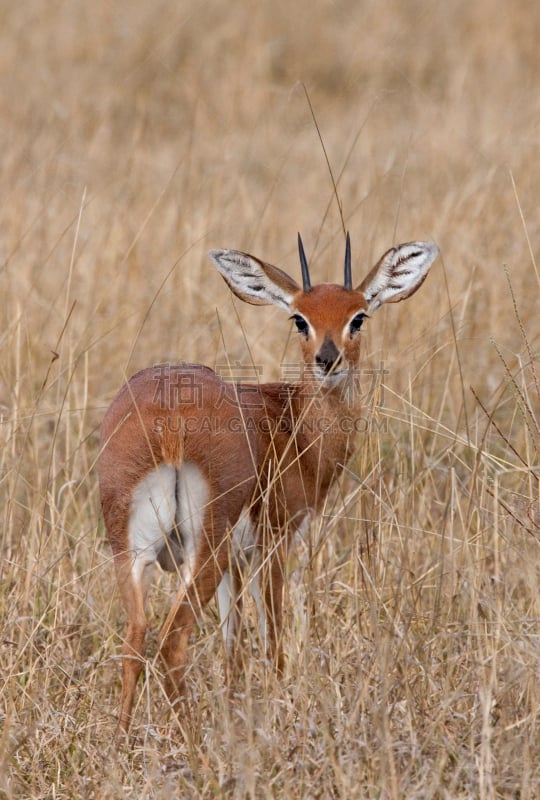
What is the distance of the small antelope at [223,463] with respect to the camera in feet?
12.9

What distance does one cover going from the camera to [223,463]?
13.3 ft

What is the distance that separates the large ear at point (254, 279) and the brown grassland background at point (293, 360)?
1.66 ft

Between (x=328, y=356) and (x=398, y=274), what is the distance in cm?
63

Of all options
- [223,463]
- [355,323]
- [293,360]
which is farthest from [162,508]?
[293,360]

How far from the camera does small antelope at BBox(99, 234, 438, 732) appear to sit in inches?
155

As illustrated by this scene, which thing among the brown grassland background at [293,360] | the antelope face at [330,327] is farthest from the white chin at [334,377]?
the brown grassland background at [293,360]

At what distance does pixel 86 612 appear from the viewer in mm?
4703

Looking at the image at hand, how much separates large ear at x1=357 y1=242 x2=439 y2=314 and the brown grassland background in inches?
12.1

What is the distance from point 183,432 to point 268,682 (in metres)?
0.85

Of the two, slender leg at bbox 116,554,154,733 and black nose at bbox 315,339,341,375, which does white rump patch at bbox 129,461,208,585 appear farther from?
black nose at bbox 315,339,341,375

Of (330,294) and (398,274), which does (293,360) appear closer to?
(398,274)

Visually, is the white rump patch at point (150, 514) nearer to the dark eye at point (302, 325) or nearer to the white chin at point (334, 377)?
the white chin at point (334, 377)

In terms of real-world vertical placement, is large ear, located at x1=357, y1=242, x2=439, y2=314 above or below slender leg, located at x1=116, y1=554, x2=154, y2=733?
above

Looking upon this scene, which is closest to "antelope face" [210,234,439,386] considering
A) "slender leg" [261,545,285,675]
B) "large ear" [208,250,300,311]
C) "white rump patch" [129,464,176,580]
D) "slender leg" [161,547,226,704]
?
"large ear" [208,250,300,311]
